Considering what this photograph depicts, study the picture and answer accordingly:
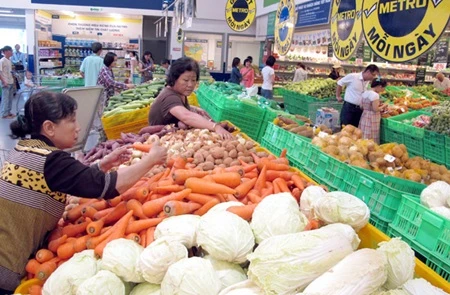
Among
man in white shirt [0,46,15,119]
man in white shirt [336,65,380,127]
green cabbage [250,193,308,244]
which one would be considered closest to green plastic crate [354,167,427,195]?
green cabbage [250,193,308,244]

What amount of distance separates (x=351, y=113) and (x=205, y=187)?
5680 mm

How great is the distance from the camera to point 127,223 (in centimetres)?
210

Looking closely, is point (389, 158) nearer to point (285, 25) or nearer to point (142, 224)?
point (142, 224)

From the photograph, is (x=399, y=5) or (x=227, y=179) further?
(x=399, y=5)

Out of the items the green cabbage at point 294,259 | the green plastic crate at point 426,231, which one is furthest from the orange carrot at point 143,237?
the green plastic crate at point 426,231

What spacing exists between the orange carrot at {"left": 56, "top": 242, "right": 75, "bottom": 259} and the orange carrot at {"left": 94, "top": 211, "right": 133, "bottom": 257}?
0.15 m

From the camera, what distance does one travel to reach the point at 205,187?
2.25m

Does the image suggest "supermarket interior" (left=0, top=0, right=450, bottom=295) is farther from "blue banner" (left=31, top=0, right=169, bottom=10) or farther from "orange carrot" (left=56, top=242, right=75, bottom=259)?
"blue banner" (left=31, top=0, right=169, bottom=10)

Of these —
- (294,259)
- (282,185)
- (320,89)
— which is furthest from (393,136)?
(294,259)

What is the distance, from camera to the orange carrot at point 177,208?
2.04 metres

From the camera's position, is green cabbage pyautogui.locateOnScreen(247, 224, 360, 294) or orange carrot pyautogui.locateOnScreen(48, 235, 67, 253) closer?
green cabbage pyautogui.locateOnScreen(247, 224, 360, 294)

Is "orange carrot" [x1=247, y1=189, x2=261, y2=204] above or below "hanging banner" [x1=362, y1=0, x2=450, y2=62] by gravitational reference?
below

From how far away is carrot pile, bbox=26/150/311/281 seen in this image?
1990mm

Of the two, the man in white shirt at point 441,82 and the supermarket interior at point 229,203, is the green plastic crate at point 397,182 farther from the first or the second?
the man in white shirt at point 441,82
